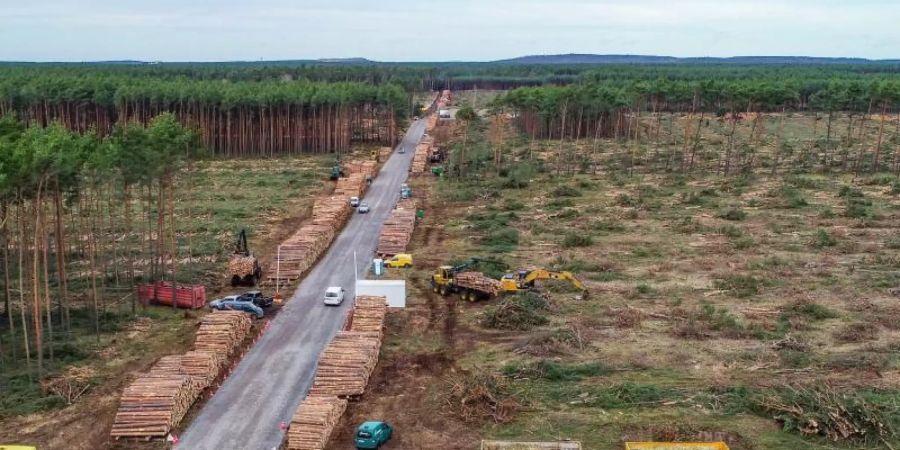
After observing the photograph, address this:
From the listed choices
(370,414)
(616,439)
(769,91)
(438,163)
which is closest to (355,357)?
(370,414)

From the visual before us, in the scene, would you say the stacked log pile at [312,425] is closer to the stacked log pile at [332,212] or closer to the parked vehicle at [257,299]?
the parked vehicle at [257,299]

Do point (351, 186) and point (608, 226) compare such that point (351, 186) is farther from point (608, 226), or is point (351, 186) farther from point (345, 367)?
point (345, 367)

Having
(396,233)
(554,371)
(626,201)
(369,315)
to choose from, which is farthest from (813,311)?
(626,201)

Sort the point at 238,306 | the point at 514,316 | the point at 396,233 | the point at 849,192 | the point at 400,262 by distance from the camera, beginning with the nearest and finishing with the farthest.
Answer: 1. the point at 514,316
2. the point at 238,306
3. the point at 400,262
4. the point at 396,233
5. the point at 849,192

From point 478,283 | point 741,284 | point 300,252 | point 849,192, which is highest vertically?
point 849,192

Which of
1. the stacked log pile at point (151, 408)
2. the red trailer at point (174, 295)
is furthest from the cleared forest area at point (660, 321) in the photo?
the red trailer at point (174, 295)

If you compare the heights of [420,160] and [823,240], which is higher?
[823,240]

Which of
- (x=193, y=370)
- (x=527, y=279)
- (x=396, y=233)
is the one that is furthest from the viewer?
(x=396, y=233)
